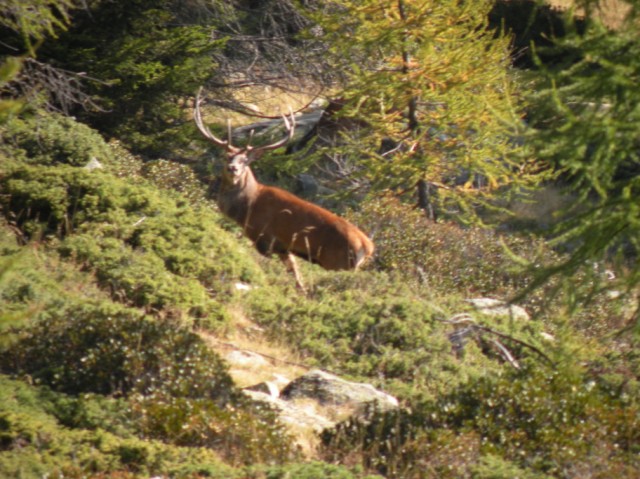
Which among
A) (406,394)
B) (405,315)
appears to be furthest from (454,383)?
(405,315)

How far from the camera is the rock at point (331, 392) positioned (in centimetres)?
845

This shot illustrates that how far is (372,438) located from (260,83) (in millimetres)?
13907

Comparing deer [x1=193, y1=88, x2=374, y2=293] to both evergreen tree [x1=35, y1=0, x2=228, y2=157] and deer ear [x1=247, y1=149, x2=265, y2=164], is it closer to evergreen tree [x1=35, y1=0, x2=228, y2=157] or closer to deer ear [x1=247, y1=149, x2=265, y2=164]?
deer ear [x1=247, y1=149, x2=265, y2=164]

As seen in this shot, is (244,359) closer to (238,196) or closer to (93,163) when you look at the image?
(238,196)

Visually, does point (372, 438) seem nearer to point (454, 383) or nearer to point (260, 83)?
point (454, 383)

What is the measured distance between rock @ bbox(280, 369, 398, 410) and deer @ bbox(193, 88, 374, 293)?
3721mm

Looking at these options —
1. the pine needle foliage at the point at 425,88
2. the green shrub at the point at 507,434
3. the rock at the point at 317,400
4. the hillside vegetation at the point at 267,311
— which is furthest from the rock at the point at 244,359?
the pine needle foliage at the point at 425,88

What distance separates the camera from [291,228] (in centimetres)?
1283

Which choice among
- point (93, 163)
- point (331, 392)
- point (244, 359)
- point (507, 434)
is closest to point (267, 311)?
point (244, 359)

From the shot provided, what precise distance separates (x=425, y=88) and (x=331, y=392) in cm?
910

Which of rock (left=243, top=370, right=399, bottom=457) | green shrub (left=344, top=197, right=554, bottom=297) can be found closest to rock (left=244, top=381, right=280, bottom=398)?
rock (left=243, top=370, right=399, bottom=457)

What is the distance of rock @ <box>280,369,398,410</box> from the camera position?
8.45 meters

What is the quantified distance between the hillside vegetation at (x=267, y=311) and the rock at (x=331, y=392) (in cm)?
56

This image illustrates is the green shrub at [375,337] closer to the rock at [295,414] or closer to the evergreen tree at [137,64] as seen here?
the rock at [295,414]
